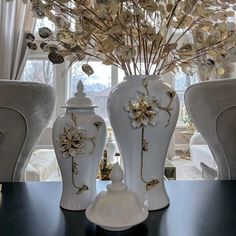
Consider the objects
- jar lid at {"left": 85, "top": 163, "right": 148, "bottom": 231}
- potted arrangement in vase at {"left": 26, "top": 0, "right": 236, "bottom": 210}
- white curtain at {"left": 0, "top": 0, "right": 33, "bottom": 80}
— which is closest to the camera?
jar lid at {"left": 85, "top": 163, "right": 148, "bottom": 231}

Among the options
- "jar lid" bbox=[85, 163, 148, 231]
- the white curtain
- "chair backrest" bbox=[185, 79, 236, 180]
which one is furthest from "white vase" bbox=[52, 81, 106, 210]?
the white curtain

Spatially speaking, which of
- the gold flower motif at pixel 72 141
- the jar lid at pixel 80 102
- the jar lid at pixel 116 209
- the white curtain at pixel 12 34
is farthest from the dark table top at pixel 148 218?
the white curtain at pixel 12 34

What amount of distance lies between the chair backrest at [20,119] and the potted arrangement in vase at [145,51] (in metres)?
0.30

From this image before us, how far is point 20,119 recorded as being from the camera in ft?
3.16

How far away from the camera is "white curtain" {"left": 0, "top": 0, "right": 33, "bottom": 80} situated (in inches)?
139

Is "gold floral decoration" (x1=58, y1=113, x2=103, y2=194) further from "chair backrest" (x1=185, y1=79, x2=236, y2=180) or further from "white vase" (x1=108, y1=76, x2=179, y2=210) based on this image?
"chair backrest" (x1=185, y1=79, x2=236, y2=180)

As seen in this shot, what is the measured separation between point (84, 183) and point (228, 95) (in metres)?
0.59

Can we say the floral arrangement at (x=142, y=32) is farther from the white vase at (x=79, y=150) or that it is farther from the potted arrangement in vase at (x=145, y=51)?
the white vase at (x=79, y=150)

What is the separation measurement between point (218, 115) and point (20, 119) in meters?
0.72

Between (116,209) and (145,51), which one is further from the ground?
(145,51)

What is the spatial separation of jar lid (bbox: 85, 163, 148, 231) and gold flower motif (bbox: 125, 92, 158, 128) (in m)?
0.13

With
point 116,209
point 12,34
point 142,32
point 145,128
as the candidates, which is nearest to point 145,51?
point 142,32

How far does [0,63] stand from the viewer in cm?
354

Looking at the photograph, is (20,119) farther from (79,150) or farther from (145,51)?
(145,51)
